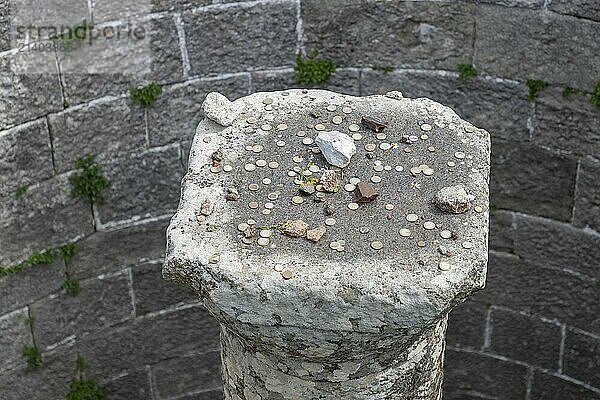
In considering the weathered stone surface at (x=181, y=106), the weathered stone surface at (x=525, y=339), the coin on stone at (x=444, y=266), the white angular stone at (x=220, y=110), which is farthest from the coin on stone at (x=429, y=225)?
the weathered stone surface at (x=525, y=339)

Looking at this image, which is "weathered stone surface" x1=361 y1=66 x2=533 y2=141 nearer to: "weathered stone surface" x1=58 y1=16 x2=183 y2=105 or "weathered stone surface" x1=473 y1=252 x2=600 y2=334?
"weathered stone surface" x1=473 y1=252 x2=600 y2=334

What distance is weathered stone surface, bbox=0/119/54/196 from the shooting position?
4000 millimetres

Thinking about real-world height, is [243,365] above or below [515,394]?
above

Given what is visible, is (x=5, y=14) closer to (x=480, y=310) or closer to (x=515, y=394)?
(x=480, y=310)

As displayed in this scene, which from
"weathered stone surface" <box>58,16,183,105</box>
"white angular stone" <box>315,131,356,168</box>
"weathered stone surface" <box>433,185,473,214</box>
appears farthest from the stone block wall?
"weathered stone surface" <box>433,185,473,214</box>

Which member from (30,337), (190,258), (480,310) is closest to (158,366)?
(30,337)

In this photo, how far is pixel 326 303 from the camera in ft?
8.98

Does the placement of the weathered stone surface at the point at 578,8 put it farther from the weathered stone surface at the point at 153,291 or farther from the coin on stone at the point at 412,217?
the weathered stone surface at the point at 153,291

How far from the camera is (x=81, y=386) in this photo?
475 cm

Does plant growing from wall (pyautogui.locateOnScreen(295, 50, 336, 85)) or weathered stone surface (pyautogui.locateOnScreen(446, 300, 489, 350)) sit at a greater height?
plant growing from wall (pyautogui.locateOnScreen(295, 50, 336, 85))

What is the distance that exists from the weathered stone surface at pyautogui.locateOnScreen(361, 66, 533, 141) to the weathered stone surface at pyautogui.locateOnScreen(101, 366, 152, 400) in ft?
5.79

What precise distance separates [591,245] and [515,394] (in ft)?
3.11

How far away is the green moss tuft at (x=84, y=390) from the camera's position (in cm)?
474

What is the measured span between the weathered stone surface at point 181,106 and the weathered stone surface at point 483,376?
1692mm
